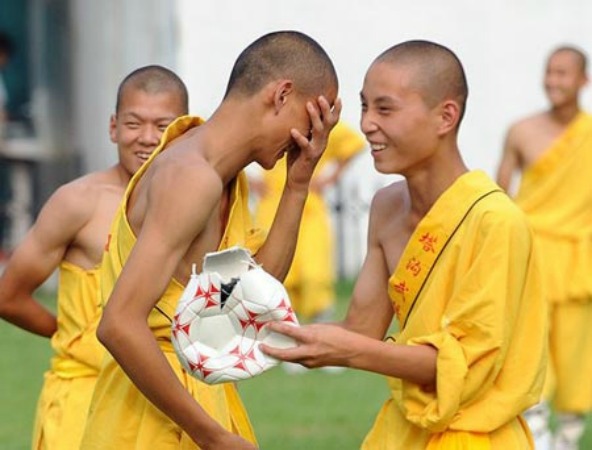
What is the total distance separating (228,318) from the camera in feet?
15.5

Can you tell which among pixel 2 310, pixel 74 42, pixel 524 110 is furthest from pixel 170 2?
pixel 2 310

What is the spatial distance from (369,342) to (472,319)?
1.03ft

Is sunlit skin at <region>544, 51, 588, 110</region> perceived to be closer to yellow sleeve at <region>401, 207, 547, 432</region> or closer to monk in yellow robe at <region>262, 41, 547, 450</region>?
monk in yellow robe at <region>262, 41, 547, 450</region>

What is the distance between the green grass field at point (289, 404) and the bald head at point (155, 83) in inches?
136

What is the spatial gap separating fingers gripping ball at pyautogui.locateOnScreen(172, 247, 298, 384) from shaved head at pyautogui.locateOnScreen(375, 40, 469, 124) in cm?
95

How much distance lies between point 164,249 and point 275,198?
25.4 feet

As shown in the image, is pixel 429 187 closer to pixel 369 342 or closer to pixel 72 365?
pixel 369 342

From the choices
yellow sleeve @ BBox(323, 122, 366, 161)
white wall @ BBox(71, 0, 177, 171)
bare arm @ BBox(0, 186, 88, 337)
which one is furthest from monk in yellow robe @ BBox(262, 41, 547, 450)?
white wall @ BBox(71, 0, 177, 171)

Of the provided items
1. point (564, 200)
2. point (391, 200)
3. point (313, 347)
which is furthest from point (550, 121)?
point (313, 347)

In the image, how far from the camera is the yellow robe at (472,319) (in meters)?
5.18

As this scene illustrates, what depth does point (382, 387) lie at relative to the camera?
458 inches

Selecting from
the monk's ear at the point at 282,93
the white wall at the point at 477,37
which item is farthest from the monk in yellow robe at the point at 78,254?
the white wall at the point at 477,37

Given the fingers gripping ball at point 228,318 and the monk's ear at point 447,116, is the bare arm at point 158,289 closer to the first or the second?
the fingers gripping ball at point 228,318

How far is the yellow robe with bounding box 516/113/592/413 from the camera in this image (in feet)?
32.0
